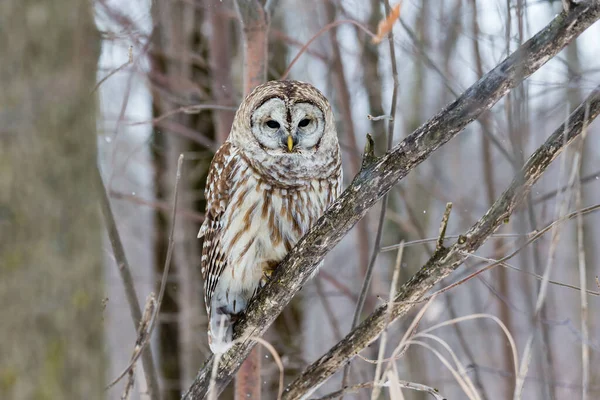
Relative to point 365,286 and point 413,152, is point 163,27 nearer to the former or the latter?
point 365,286

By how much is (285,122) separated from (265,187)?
1.05 ft

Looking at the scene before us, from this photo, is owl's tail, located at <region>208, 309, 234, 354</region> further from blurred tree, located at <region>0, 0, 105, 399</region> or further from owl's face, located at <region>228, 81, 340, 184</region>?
blurred tree, located at <region>0, 0, 105, 399</region>

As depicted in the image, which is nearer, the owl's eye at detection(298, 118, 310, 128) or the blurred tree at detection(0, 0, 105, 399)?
the blurred tree at detection(0, 0, 105, 399)

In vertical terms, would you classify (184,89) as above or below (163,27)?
below

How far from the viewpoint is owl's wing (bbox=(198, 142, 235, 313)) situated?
3029mm

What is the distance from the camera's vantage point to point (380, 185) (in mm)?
1982

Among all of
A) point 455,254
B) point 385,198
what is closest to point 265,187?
point 385,198

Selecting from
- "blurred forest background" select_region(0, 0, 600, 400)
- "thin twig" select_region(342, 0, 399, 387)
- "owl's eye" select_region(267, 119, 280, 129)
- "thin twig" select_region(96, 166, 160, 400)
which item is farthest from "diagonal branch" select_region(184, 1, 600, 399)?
"blurred forest background" select_region(0, 0, 600, 400)

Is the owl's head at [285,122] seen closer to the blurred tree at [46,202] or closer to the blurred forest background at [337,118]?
the blurred forest background at [337,118]

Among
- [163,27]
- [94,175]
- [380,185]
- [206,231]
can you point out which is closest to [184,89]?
[163,27]

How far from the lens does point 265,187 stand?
2967 mm

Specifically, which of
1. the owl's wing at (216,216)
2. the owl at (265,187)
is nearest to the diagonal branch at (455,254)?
the owl at (265,187)

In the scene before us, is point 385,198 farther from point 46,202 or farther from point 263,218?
point 46,202

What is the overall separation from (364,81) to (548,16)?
5.60 ft
